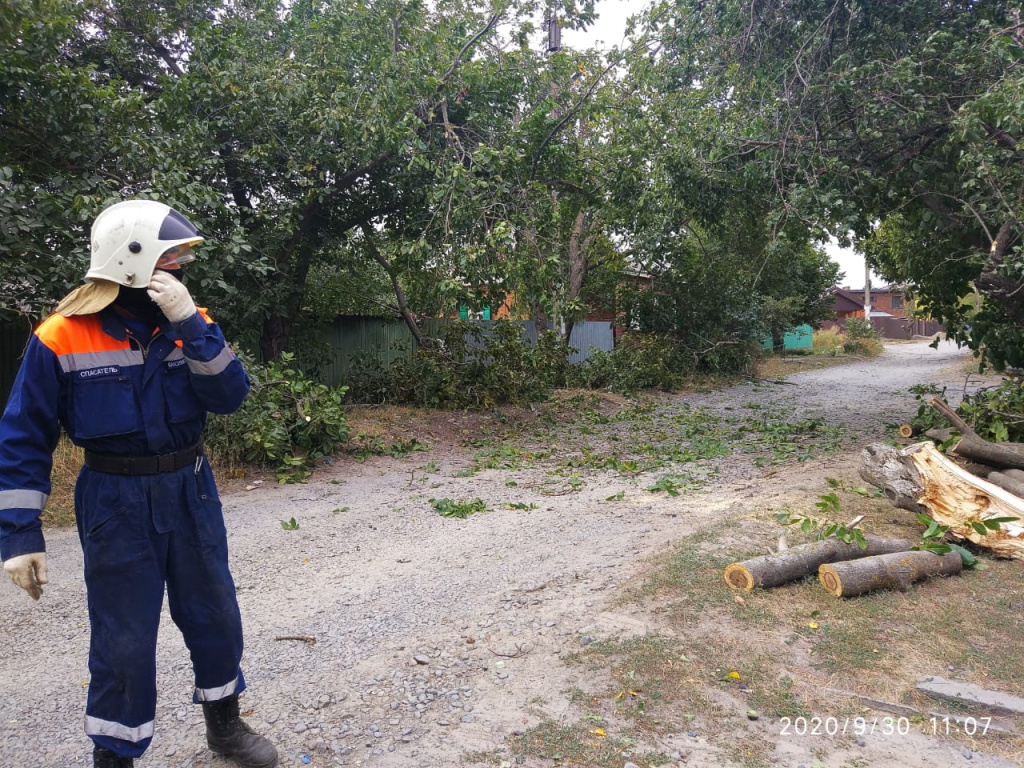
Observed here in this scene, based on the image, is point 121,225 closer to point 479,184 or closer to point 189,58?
point 479,184

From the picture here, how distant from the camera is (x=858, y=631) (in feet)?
12.4

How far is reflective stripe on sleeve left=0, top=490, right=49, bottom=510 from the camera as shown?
2.48 meters

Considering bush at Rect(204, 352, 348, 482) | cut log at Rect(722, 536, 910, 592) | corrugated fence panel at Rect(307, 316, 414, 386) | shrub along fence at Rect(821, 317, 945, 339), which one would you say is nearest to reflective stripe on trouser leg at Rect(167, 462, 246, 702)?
cut log at Rect(722, 536, 910, 592)

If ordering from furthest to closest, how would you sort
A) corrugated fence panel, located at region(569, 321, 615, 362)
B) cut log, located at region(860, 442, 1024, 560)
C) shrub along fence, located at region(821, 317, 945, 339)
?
shrub along fence, located at region(821, 317, 945, 339) < corrugated fence panel, located at region(569, 321, 615, 362) < cut log, located at region(860, 442, 1024, 560)

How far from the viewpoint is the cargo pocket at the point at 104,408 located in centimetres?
256

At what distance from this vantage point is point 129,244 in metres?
2.59

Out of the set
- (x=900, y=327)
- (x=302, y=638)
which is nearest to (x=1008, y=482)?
(x=302, y=638)

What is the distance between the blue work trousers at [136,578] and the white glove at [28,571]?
14 cm

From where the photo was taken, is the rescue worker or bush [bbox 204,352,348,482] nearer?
the rescue worker

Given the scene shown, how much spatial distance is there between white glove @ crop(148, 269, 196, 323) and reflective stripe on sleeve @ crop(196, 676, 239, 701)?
1.38 m

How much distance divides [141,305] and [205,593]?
1.09 meters

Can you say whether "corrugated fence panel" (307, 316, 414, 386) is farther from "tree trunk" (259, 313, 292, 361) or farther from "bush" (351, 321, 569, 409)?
"tree trunk" (259, 313, 292, 361)

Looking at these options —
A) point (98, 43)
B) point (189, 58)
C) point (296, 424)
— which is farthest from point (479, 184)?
point (98, 43)

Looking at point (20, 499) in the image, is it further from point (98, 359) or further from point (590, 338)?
point (590, 338)
